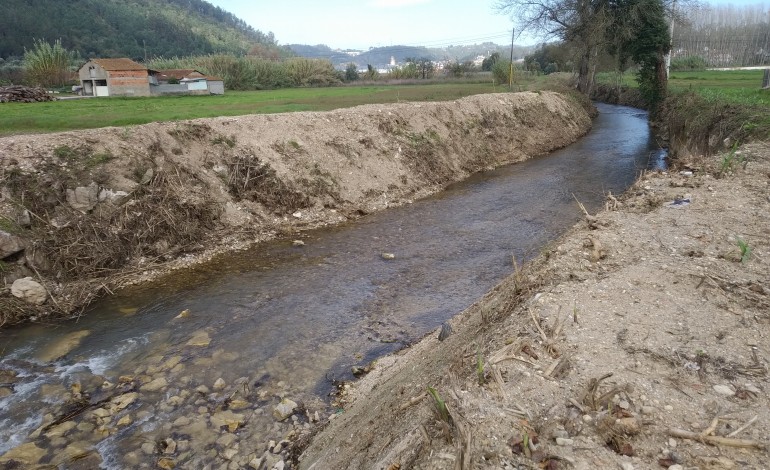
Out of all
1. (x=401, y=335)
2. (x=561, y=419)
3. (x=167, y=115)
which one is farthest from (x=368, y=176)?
(x=561, y=419)

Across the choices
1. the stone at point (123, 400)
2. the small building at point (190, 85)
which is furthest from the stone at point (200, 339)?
the small building at point (190, 85)

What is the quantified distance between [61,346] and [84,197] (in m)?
4.32

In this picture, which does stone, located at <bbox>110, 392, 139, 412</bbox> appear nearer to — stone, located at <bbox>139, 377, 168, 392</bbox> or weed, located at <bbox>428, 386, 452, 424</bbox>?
stone, located at <bbox>139, 377, 168, 392</bbox>

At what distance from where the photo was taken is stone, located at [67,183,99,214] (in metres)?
11.0

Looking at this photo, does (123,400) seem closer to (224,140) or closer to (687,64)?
(224,140)

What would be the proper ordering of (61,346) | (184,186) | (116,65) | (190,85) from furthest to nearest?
(190,85), (116,65), (184,186), (61,346)

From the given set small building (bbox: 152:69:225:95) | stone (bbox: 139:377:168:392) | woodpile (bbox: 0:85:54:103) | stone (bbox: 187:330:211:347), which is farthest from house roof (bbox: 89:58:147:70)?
stone (bbox: 139:377:168:392)

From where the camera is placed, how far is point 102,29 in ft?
315

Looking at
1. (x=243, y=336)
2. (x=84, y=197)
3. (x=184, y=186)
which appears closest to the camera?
(x=243, y=336)

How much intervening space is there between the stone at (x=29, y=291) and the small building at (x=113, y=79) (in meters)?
35.8

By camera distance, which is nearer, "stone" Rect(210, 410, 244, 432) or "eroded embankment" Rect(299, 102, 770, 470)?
"eroded embankment" Rect(299, 102, 770, 470)

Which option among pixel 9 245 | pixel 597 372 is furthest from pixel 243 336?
pixel 597 372

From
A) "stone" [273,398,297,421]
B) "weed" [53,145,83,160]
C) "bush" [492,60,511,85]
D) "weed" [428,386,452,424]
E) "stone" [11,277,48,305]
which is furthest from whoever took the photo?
"bush" [492,60,511,85]

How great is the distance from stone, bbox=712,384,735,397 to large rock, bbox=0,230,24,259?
464 inches
